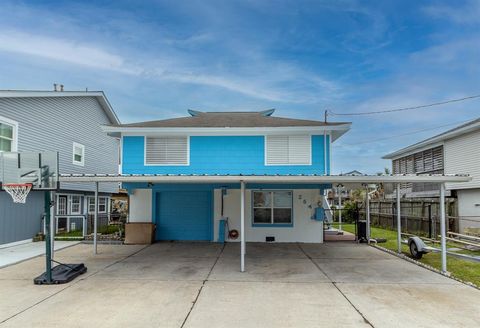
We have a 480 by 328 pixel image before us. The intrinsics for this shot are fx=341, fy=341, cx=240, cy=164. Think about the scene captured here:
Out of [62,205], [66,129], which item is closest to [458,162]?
[66,129]

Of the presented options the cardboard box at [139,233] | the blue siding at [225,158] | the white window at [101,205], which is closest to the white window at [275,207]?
the blue siding at [225,158]

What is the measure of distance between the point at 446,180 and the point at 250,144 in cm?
677

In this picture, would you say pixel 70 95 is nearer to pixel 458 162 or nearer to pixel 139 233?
pixel 139 233

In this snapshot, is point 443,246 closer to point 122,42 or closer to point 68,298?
point 68,298

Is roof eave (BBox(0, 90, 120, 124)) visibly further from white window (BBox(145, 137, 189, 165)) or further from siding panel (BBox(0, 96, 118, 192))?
white window (BBox(145, 137, 189, 165))

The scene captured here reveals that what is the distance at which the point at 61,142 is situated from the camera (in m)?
15.3

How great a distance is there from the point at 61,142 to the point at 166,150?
18.5 feet

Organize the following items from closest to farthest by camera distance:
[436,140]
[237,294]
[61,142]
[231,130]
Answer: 1. [237,294]
2. [231,130]
3. [61,142]
4. [436,140]

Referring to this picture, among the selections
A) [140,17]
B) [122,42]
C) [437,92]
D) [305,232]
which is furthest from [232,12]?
[437,92]

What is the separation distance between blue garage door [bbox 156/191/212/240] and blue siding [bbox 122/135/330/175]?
132cm

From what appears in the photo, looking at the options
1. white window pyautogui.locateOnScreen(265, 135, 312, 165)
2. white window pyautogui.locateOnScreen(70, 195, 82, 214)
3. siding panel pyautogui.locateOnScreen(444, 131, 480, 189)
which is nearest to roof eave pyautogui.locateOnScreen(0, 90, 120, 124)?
white window pyautogui.locateOnScreen(70, 195, 82, 214)

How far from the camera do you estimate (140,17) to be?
40.5 feet

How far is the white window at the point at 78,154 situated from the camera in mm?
16322

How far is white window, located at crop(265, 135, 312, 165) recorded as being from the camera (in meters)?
12.8
